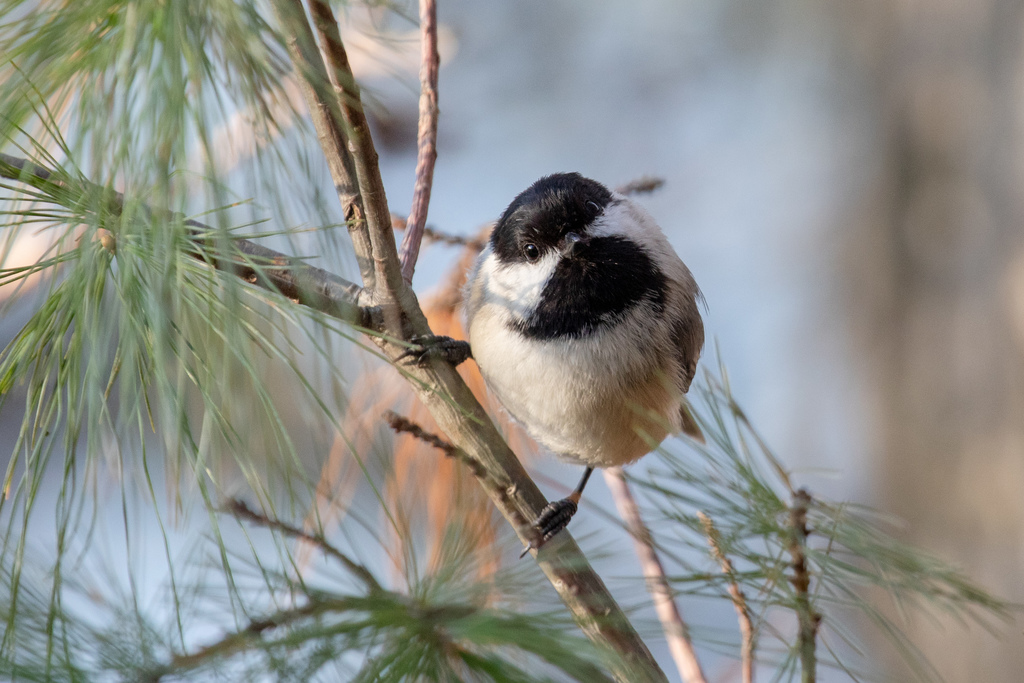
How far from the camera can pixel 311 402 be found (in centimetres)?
61

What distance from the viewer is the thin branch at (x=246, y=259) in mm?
604

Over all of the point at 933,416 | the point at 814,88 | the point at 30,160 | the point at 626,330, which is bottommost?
the point at 30,160

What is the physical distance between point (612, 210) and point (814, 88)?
303 cm

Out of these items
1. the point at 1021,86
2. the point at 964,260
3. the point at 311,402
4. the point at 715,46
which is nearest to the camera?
the point at 311,402

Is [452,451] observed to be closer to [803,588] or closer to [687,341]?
[803,588]

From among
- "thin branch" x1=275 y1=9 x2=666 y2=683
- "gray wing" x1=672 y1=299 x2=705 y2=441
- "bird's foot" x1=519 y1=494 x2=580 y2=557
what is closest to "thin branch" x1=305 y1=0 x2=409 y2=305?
"thin branch" x1=275 y1=9 x2=666 y2=683

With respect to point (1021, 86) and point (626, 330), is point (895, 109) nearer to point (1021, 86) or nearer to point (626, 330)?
point (1021, 86)

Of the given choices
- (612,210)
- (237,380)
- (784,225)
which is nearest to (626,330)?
(612,210)

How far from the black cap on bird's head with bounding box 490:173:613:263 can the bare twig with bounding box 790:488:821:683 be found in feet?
2.36

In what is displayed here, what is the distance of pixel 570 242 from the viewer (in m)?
1.32

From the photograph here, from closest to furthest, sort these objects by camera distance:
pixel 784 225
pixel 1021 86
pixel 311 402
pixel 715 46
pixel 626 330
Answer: pixel 311 402
pixel 626 330
pixel 1021 86
pixel 784 225
pixel 715 46

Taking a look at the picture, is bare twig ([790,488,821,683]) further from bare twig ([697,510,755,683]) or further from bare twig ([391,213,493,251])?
bare twig ([391,213,493,251])

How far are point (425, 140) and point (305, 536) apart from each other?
2.23ft

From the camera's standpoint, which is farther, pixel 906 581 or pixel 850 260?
pixel 850 260
